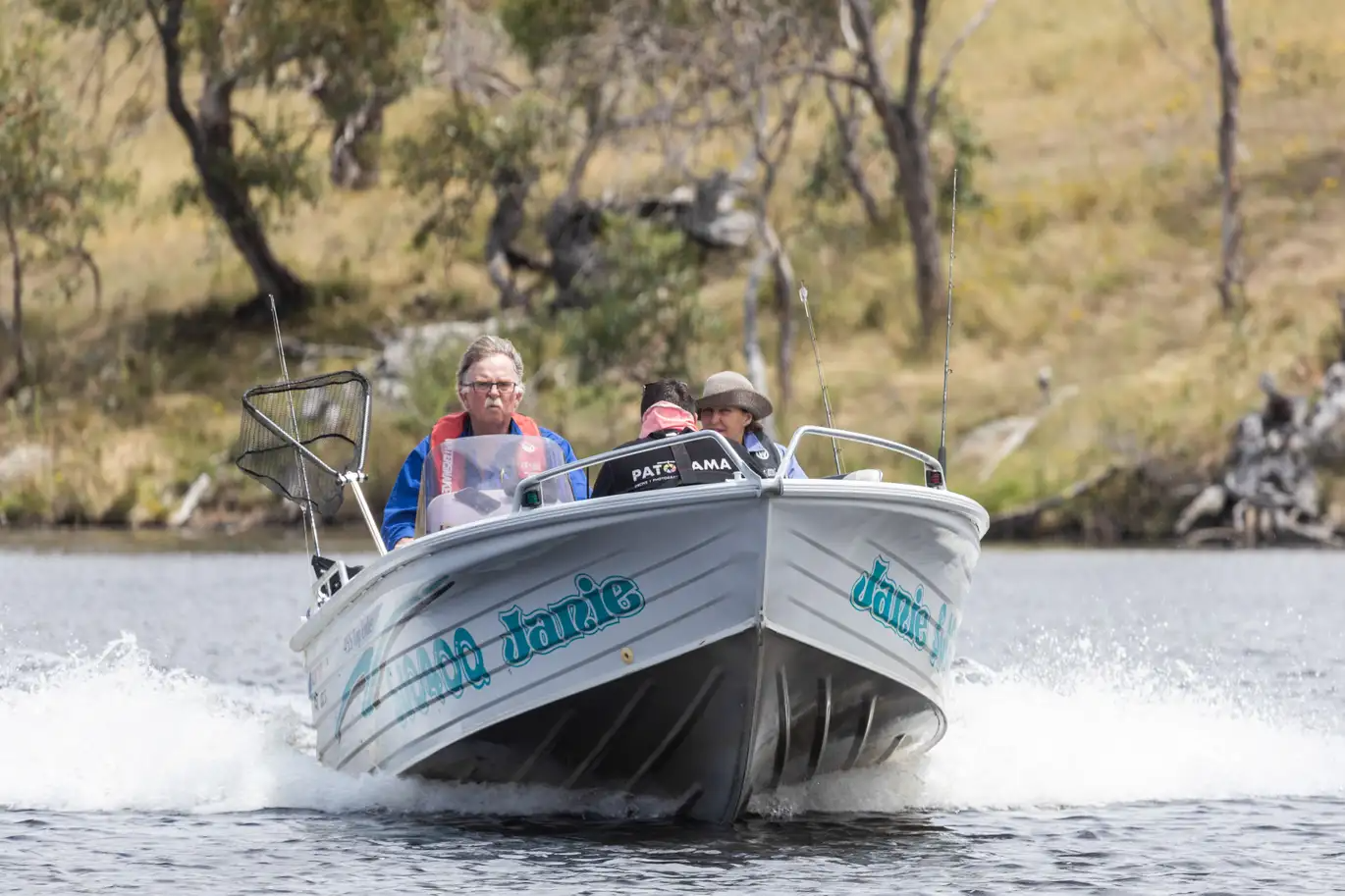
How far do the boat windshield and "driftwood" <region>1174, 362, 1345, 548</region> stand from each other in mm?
20139

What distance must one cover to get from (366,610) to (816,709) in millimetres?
2135

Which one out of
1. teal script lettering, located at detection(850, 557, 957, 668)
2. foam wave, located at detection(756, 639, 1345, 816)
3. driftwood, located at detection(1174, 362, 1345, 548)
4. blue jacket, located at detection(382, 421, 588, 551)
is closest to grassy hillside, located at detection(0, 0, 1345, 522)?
driftwood, located at detection(1174, 362, 1345, 548)

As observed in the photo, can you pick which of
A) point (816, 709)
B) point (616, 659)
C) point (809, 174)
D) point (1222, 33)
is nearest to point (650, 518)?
point (616, 659)

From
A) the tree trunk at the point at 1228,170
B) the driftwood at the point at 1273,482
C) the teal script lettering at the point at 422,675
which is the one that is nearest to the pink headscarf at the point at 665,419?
the teal script lettering at the point at 422,675

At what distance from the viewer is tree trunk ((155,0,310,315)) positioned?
144 ft

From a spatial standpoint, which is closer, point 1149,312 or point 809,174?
point 1149,312

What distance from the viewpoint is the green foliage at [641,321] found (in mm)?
36062

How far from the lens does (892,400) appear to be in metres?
36.0

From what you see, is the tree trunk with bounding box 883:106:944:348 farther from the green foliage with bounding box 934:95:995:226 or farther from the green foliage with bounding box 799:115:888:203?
the green foliage with bounding box 799:115:888:203

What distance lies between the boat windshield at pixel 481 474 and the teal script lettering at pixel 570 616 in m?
0.79

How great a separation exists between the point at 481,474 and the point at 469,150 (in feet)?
109

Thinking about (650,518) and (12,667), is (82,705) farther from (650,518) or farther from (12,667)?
(650,518)

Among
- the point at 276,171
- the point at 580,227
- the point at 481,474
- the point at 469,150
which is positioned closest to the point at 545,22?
the point at 469,150

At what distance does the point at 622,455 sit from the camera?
9.58 meters
